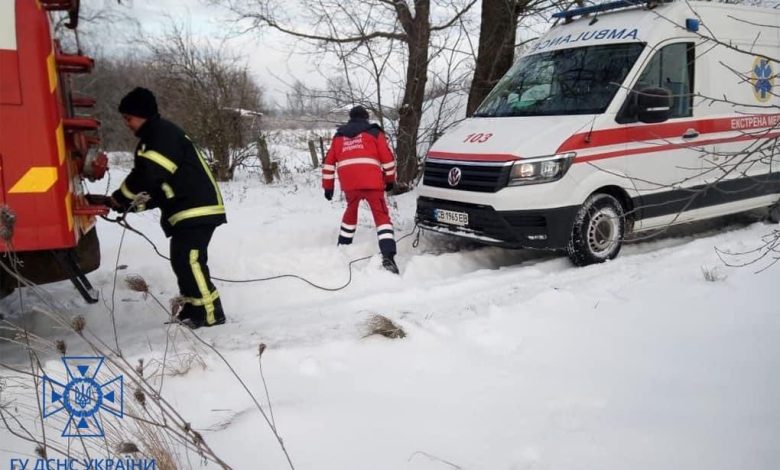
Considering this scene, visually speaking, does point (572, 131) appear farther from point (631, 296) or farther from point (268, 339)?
point (268, 339)

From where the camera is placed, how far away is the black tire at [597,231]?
219 inches

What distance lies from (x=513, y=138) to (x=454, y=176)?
0.69 metres

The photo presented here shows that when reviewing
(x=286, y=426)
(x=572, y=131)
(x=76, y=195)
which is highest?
(x=572, y=131)

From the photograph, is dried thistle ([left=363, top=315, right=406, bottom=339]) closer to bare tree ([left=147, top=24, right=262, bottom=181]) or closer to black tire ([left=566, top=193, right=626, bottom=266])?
black tire ([left=566, top=193, right=626, bottom=266])

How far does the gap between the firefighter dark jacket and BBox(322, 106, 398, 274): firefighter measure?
1.76 meters

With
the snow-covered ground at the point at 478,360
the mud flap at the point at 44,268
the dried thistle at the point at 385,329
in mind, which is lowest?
the snow-covered ground at the point at 478,360

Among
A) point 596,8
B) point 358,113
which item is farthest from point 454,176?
point 596,8

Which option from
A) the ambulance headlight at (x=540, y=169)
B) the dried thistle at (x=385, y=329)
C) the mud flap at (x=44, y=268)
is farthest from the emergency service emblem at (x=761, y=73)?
the mud flap at (x=44, y=268)

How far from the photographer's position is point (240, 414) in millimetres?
2920

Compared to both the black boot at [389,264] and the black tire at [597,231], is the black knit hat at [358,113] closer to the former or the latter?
the black boot at [389,264]

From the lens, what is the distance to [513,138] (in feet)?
18.0

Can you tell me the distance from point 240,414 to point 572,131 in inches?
155

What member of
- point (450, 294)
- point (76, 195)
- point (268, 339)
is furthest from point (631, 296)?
point (76, 195)

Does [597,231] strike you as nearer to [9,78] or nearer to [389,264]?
[389,264]
